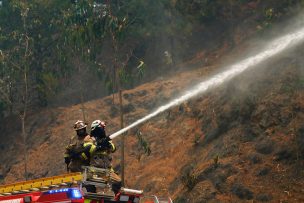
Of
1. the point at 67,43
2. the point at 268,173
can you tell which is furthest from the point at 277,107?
the point at 67,43

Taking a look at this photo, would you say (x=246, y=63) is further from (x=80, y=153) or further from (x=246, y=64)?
(x=80, y=153)

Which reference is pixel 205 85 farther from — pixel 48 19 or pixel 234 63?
pixel 48 19

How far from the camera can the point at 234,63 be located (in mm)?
31641

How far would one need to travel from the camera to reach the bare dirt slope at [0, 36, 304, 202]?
18047mm

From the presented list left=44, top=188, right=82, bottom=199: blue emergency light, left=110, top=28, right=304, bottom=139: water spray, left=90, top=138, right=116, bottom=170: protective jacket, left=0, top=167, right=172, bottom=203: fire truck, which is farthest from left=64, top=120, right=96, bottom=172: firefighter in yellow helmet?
left=110, top=28, right=304, bottom=139: water spray

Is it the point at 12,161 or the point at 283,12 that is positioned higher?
the point at 283,12

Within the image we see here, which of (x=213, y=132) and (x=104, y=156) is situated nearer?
(x=104, y=156)

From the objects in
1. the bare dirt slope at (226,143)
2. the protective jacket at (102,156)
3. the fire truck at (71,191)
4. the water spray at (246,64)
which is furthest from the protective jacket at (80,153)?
the water spray at (246,64)

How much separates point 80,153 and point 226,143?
11022mm

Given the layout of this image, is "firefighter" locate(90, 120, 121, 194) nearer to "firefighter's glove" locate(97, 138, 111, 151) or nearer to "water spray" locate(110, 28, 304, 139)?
"firefighter's glove" locate(97, 138, 111, 151)

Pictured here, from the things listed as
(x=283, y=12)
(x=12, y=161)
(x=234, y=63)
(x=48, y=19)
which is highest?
(x=48, y=19)

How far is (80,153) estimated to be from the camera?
11.2 m

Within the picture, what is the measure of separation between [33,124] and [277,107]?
24651 mm

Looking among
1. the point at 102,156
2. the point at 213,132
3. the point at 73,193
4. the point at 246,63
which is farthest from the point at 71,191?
the point at 246,63
